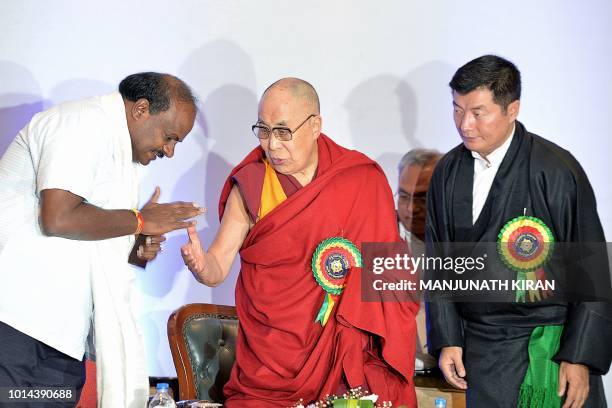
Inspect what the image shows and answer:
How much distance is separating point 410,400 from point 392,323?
285mm

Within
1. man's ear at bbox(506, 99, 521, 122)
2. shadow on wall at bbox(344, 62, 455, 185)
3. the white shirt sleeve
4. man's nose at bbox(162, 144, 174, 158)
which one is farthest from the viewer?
shadow on wall at bbox(344, 62, 455, 185)

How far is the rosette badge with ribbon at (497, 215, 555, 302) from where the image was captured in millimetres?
3000

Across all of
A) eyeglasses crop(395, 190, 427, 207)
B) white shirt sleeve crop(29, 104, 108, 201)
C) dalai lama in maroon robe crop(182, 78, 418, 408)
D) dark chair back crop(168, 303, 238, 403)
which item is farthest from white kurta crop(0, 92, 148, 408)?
eyeglasses crop(395, 190, 427, 207)

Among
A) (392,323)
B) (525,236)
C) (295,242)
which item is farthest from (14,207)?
(525,236)

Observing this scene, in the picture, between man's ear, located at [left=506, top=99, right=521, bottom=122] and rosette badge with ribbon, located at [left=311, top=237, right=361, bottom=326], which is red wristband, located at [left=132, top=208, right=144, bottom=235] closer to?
rosette badge with ribbon, located at [left=311, top=237, right=361, bottom=326]

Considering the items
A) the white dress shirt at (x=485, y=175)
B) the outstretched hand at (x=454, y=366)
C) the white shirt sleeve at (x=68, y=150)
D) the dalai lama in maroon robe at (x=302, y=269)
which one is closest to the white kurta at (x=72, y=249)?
the white shirt sleeve at (x=68, y=150)

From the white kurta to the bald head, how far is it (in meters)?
0.62

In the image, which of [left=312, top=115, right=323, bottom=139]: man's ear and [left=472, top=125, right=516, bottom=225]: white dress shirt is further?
[left=312, top=115, right=323, bottom=139]: man's ear

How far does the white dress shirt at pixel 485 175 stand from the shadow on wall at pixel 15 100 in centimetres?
221

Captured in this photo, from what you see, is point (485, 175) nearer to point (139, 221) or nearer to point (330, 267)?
point (330, 267)

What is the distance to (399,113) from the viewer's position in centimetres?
423

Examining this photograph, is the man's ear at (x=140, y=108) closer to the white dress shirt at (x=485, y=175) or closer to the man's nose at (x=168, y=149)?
the man's nose at (x=168, y=149)

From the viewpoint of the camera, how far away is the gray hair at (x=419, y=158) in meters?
4.09

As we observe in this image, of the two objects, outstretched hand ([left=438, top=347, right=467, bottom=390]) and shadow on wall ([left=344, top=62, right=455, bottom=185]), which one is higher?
shadow on wall ([left=344, top=62, right=455, bottom=185])
